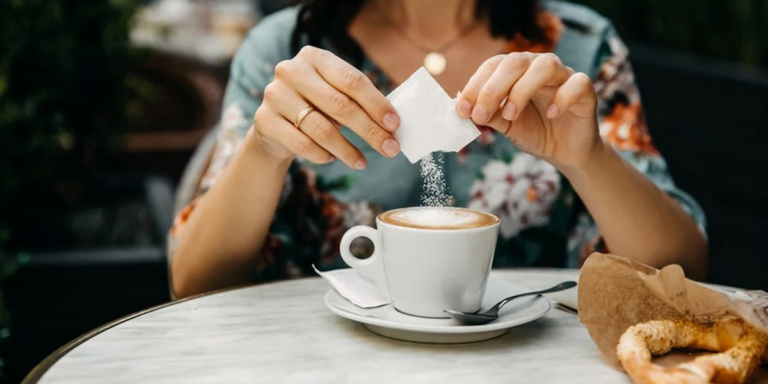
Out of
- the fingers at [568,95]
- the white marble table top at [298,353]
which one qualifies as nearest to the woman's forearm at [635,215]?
the fingers at [568,95]

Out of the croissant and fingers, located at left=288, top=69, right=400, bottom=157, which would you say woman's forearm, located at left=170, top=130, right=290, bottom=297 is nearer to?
fingers, located at left=288, top=69, right=400, bottom=157

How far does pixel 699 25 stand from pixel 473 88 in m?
2.26

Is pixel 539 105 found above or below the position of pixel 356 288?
above

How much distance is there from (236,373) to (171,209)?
2244 millimetres

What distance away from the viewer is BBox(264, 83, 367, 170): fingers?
40.1 inches

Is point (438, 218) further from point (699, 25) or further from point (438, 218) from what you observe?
point (699, 25)

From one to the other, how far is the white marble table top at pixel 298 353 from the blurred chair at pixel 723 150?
61.3 inches

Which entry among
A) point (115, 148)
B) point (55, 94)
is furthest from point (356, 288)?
point (115, 148)

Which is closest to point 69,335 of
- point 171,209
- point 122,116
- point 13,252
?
point 13,252

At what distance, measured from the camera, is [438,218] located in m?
0.92

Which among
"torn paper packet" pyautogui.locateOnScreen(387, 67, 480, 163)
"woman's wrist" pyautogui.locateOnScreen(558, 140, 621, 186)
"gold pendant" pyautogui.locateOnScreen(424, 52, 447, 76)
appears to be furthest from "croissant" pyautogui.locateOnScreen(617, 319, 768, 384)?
"gold pendant" pyautogui.locateOnScreen(424, 52, 447, 76)

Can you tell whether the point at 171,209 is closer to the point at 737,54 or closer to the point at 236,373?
the point at 737,54

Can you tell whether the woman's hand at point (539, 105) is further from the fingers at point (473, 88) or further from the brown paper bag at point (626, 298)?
the brown paper bag at point (626, 298)

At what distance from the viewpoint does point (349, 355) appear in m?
0.84
